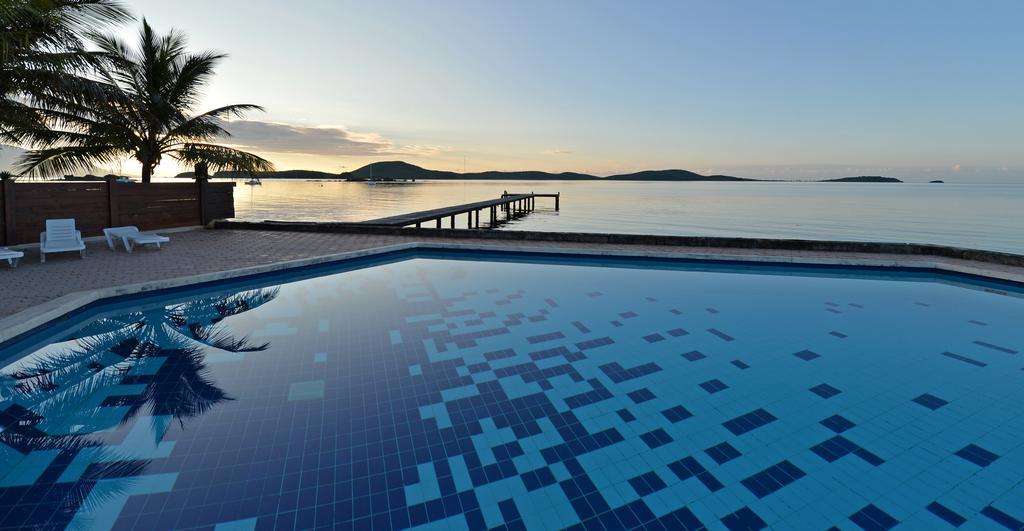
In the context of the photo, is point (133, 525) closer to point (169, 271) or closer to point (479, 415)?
point (479, 415)

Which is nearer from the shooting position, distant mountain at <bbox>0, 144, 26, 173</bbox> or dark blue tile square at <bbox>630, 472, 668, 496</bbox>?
dark blue tile square at <bbox>630, 472, 668, 496</bbox>

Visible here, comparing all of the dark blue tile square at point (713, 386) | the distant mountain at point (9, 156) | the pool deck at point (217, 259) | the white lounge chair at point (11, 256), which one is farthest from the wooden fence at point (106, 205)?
the dark blue tile square at point (713, 386)

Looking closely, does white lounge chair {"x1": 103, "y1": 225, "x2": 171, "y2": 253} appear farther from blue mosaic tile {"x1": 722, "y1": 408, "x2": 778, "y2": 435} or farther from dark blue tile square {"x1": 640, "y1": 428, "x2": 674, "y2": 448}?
blue mosaic tile {"x1": 722, "y1": 408, "x2": 778, "y2": 435}

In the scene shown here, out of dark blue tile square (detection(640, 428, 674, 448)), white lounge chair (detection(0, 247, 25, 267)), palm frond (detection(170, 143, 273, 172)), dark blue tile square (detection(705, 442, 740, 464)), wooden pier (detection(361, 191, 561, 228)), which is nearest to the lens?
dark blue tile square (detection(705, 442, 740, 464))

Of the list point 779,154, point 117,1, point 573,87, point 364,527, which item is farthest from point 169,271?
point 779,154

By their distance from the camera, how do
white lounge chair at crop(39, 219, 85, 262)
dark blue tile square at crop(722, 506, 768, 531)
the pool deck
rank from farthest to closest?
1. white lounge chair at crop(39, 219, 85, 262)
2. the pool deck
3. dark blue tile square at crop(722, 506, 768, 531)

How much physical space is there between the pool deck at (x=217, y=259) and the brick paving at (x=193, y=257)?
13 millimetres

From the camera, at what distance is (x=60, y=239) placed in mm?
9164

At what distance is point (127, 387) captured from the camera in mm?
4266

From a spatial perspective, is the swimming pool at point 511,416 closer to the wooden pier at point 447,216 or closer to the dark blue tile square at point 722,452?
the dark blue tile square at point 722,452

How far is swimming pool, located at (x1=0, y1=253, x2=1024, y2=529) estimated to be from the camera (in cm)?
275

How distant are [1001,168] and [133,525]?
68219 mm

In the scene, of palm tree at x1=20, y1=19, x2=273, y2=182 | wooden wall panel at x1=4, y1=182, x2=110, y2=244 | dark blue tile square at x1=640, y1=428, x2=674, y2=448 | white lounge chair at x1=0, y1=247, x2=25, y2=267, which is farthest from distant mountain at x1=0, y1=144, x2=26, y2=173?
dark blue tile square at x1=640, y1=428, x2=674, y2=448

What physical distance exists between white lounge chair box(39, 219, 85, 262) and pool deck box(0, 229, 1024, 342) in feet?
0.72
